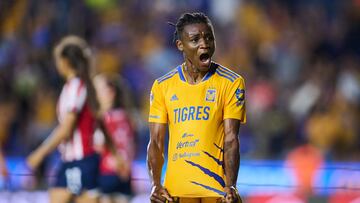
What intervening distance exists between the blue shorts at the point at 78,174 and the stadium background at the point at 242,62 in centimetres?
346

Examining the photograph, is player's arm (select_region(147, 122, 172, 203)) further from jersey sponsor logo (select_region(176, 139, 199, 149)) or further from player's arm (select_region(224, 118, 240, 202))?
player's arm (select_region(224, 118, 240, 202))

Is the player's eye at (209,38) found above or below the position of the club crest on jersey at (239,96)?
above

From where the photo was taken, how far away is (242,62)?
16484mm

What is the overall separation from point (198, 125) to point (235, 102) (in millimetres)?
280

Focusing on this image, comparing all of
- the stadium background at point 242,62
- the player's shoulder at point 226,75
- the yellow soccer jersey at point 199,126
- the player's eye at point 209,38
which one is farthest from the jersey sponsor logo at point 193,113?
the stadium background at point 242,62

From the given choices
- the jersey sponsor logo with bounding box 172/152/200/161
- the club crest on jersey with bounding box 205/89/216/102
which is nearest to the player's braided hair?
the club crest on jersey with bounding box 205/89/216/102

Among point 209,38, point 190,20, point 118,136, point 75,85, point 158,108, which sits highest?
point 190,20

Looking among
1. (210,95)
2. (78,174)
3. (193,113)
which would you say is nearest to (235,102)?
(210,95)

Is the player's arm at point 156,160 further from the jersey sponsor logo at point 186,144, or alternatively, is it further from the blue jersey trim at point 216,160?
the blue jersey trim at point 216,160

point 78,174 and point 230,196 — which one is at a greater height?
point 230,196

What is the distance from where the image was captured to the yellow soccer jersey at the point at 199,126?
6805 mm

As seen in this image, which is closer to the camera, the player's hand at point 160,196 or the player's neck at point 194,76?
the player's hand at point 160,196

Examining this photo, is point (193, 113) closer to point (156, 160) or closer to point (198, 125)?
point (198, 125)

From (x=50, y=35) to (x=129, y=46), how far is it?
4.20 ft
